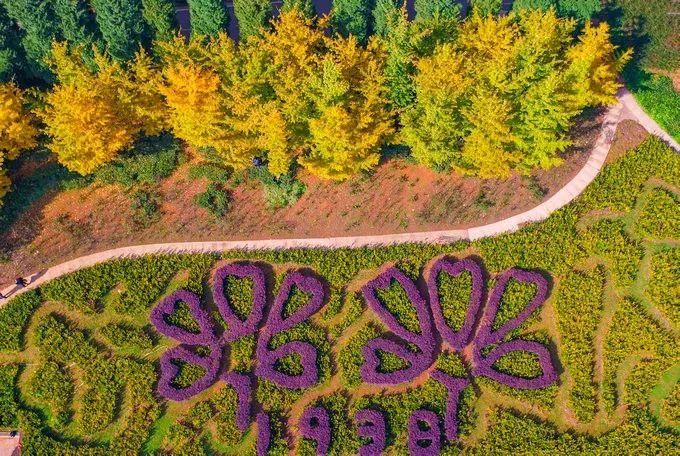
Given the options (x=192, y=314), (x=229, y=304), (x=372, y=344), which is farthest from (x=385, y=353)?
(x=192, y=314)

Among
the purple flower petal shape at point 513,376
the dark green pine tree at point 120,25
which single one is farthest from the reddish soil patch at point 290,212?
the dark green pine tree at point 120,25

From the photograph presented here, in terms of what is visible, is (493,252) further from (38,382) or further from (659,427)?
(38,382)

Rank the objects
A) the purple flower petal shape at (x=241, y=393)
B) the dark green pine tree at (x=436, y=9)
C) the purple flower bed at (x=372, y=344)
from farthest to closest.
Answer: the dark green pine tree at (x=436, y=9), the purple flower petal shape at (x=241, y=393), the purple flower bed at (x=372, y=344)

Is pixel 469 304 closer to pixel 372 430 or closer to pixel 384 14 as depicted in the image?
pixel 372 430

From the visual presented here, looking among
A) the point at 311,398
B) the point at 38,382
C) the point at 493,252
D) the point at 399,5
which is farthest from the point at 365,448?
the point at 399,5

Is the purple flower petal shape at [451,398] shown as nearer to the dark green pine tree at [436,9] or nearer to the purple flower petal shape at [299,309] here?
the purple flower petal shape at [299,309]

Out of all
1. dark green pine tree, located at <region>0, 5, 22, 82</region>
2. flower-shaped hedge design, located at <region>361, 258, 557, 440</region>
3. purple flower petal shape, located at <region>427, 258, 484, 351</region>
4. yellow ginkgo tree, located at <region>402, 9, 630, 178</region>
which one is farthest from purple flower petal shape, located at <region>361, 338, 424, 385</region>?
→ dark green pine tree, located at <region>0, 5, 22, 82</region>
